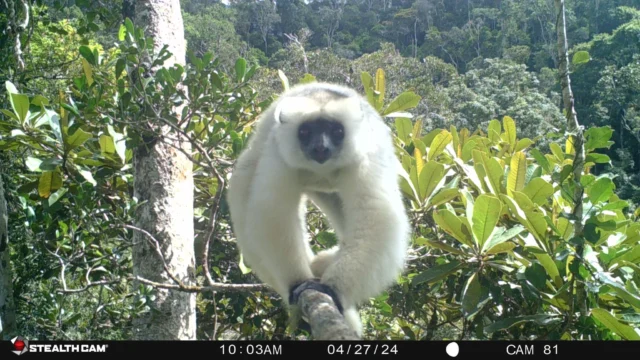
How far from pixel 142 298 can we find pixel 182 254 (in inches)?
20.2

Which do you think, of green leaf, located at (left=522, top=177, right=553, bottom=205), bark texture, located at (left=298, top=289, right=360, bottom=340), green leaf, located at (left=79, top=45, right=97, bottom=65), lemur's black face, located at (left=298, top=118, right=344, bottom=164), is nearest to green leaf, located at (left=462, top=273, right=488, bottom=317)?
green leaf, located at (left=522, top=177, right=553, bottom=205)

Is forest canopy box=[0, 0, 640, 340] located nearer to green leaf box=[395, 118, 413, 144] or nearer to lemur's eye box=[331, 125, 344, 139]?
green leaf box=[395, 118, 413, 144]

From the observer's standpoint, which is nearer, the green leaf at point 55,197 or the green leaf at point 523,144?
the green leaf at point 55,197

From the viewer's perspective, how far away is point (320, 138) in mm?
3467

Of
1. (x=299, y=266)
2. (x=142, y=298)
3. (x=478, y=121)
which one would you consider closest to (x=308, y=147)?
(x=299, y=266)

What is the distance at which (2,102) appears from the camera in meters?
4.18

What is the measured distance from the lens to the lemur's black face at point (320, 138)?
340 cm

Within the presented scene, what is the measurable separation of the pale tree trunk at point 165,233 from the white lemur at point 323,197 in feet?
1.19

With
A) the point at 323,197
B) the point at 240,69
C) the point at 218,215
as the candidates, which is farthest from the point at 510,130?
the point at 218,215

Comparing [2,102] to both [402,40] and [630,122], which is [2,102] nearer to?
[630,122]

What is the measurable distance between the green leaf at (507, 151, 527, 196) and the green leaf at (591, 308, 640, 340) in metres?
0.98

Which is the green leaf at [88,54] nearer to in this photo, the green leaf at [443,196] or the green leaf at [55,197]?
the green leaf at [55,197]
